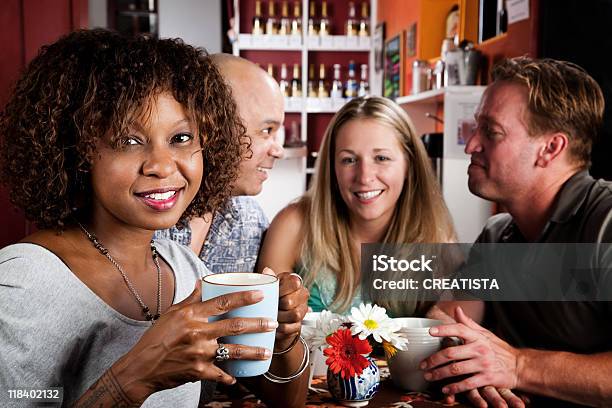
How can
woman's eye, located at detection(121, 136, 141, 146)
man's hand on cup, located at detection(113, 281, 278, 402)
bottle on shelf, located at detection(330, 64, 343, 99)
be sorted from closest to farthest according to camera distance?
1. man's hand on cup, located at detection(113, 281, 278, 402)
2. woman's eye, located at detection(121, 136, 141, 146)
3. bottle on shelf, located at detection(330, 64, 343, 99)

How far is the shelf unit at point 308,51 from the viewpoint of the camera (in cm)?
741

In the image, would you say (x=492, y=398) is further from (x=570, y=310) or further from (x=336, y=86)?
(x=336, y=86)

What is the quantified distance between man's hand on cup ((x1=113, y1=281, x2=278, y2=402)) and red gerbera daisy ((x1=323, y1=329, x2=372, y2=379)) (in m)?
0.34

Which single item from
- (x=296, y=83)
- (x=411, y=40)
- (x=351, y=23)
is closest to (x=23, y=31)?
(x=411, y=40)

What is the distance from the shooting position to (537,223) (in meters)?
1.81

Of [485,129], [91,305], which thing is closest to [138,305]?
[91,305]

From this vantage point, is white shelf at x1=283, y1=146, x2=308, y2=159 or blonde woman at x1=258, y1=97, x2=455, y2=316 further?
white shelf at x1=283, y1=146, x2=308, y2=159

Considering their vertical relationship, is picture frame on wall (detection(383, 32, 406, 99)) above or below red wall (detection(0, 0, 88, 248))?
above

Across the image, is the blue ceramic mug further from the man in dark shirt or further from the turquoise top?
the turquoise top

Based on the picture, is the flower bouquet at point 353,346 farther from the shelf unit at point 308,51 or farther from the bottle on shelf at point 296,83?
the bottle on shelf at point 296,83

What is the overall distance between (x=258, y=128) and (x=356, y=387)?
0.99 meters

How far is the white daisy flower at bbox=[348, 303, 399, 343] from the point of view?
1118mm

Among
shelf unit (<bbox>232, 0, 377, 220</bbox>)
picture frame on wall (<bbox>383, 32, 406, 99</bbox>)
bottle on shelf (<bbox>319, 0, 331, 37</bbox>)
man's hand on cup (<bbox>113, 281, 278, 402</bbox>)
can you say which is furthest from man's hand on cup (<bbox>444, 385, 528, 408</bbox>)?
bottle on shelf (<bbox>319, 0, 331, 37</bbox>)

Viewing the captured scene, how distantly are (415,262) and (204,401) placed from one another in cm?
98
